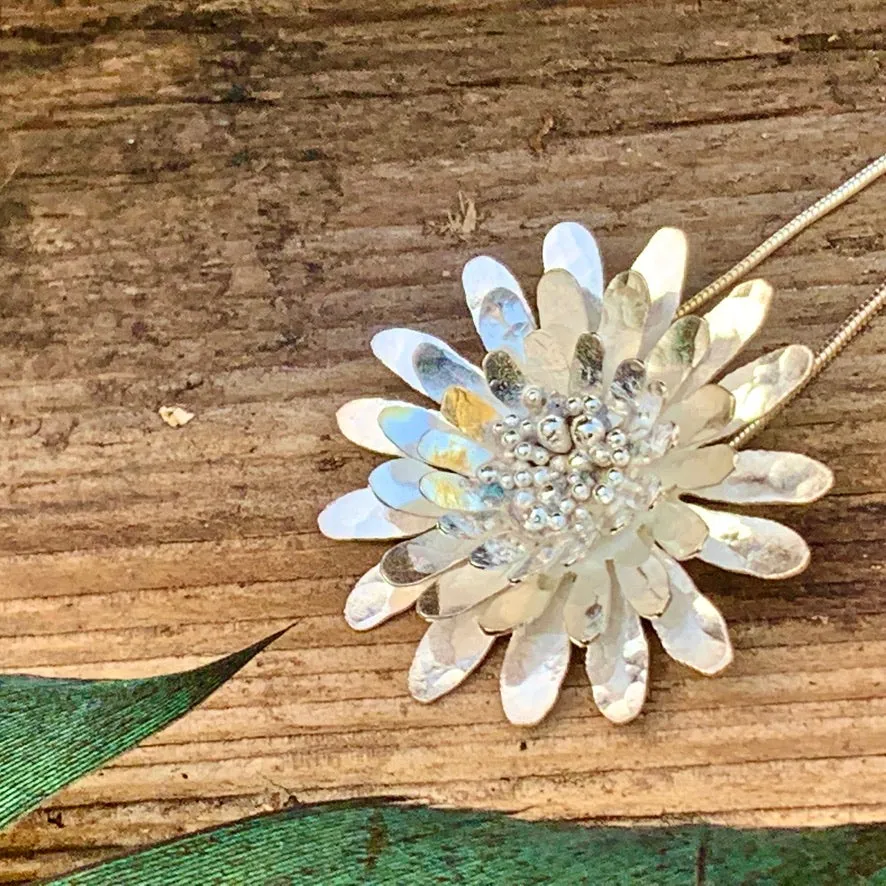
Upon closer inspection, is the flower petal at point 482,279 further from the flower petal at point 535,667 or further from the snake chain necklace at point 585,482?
the flower petal at point 535,667

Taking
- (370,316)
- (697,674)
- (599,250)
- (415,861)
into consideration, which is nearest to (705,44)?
(599,250)

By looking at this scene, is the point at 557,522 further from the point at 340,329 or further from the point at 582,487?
the point at 340,329

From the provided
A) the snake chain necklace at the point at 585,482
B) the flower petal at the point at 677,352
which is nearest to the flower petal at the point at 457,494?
the snake chain necklace at the point at 585,482

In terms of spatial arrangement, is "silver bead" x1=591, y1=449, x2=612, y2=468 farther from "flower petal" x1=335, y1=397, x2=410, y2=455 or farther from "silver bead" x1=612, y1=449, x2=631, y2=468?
"flower petal" x1=335, y1=397, x2=410, y2=455

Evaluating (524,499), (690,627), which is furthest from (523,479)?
(690,627)

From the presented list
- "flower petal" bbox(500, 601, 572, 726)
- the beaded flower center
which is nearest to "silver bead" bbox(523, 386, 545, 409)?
the beaded flower center

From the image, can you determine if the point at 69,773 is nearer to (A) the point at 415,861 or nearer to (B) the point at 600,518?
(A) the point at 415,861
